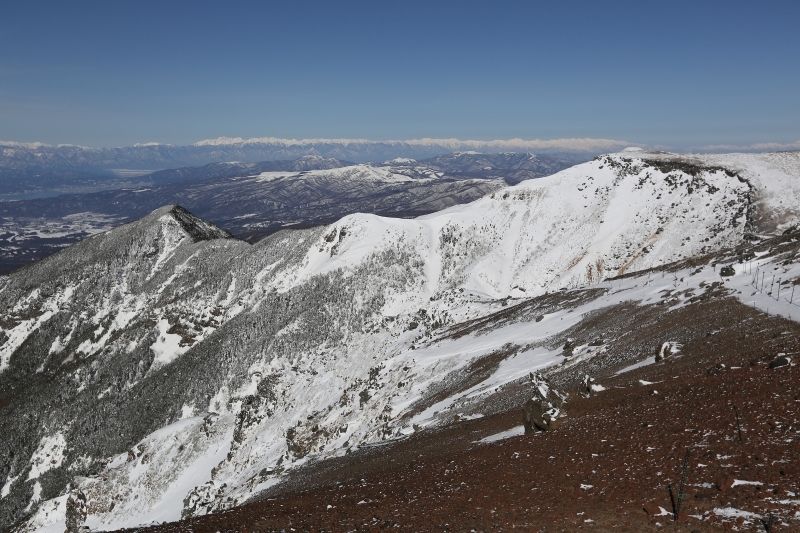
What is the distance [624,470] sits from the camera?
47.3 feet

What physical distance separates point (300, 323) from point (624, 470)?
304 ft

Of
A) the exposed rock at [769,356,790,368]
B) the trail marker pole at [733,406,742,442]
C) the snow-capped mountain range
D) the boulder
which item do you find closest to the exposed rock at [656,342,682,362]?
the boulder

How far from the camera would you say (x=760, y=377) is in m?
18.8

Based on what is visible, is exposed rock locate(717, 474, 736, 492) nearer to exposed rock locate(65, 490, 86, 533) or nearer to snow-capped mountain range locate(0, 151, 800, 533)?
snow-capped mountain range locate(0, 151, 800, 533)

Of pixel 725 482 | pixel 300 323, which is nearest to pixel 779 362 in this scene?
pixel 725 482

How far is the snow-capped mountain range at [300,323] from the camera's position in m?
55.9

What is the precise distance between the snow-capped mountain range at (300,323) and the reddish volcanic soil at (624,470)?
15.5 m

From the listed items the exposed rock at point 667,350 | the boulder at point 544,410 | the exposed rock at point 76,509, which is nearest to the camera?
the boulder at point 544,410

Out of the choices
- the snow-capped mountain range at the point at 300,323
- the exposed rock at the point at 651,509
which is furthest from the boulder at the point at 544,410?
the snow-capped mountain range at the point at 300,323

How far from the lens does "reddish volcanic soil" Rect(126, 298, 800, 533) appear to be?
11.4 metres

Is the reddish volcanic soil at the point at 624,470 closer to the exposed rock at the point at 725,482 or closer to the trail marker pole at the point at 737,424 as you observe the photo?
the exposed rock at the point at 725,482

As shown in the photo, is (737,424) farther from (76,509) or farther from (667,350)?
(76,509)

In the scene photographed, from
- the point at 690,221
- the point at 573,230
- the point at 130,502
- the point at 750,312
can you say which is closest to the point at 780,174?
the point at 690,221

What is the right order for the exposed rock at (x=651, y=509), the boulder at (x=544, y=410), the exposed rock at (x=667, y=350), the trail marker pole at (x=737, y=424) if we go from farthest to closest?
the exposed rock at (x=667, y=350) → the boulder at (x=544, y=410) → the trail marker pole at (x=737, y=424) → the exposed rock at (x=651, y=509)
